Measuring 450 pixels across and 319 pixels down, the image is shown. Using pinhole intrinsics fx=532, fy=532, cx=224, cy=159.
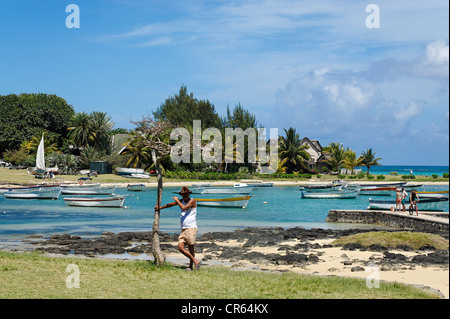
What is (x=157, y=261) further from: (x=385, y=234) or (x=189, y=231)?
(x=385, y=234)

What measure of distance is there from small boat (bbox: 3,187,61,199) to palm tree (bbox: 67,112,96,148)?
3115 centimetres

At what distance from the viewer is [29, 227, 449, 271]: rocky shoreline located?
62.8 ft

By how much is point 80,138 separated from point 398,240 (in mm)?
76926

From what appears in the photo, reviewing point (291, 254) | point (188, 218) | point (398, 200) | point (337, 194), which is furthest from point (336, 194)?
point (188, 218)

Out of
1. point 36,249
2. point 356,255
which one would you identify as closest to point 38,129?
point 36,249

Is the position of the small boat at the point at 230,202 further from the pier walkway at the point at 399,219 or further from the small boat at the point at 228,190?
the pier walkway at the point at 399,219

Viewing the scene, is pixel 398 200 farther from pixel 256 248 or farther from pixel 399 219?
pixel 256 248

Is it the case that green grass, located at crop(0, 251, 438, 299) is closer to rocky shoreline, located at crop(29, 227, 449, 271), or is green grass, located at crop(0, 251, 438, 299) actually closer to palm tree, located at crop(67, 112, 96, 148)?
rocky shoreline, located at crop(29, 227, 449, 271)

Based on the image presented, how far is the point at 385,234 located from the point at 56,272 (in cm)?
1507

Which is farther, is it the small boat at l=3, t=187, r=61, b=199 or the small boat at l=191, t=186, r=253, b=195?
the small boat at l=191, t=186, r=253, b=195

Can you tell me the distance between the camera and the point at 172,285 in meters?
12.0

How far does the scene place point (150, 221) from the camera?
126 feet

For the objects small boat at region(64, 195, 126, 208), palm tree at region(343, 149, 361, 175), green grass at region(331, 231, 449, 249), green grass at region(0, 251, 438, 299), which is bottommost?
small boat at region(64, 195, 126, 208)

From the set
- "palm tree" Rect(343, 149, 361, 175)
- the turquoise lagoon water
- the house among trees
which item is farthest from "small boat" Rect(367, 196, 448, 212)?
the house among trees
